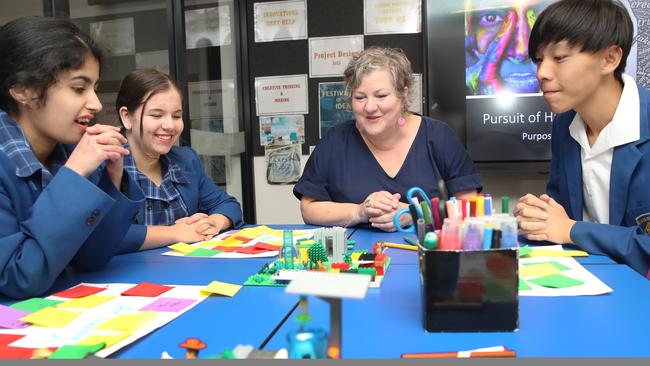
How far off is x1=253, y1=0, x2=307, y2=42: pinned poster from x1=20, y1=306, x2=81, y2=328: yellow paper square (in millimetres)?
2601

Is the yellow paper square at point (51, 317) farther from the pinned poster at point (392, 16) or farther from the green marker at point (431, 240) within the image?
the pinned poster at point (392, 16)

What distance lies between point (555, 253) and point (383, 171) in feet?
2.50

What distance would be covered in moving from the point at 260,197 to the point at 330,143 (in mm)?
1475

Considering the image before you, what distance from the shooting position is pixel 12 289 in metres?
1.00

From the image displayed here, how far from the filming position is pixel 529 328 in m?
0.81

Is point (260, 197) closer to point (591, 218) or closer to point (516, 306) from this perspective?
point (591, 218)

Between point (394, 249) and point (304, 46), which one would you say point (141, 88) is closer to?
point (394, 249)

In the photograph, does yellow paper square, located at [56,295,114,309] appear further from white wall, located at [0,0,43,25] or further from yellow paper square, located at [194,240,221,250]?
white wall, located at [0,0,43,25]

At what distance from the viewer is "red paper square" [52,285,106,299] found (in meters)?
1.02

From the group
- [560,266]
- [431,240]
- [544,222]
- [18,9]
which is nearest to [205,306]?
[431,240]

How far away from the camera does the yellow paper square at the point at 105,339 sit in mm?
760

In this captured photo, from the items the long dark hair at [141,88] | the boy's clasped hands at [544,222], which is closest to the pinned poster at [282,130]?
the long dark hair at [141,88]

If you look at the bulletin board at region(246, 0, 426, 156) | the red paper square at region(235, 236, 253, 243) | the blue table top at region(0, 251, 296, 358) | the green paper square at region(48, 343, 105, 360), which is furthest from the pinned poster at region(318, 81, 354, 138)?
the green paper square at region(48, 343, 105, 360)

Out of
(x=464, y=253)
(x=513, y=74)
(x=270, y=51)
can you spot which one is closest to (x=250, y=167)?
(x=270, y=51)
